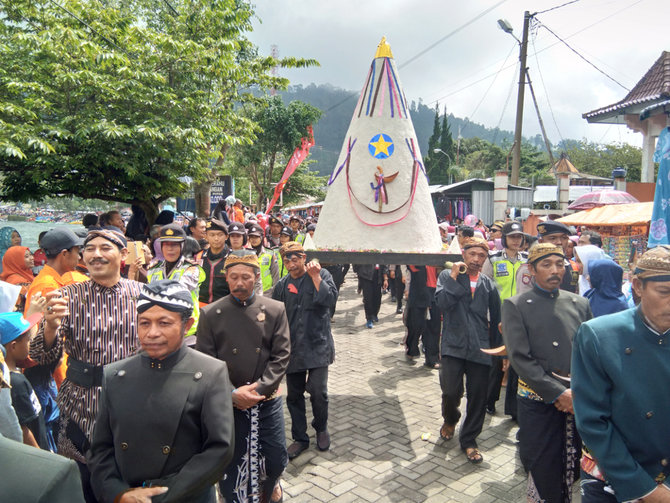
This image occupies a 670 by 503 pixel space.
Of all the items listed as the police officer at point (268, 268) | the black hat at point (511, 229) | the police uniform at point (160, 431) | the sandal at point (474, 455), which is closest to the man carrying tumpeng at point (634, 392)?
the police uniform at point (160, 431)

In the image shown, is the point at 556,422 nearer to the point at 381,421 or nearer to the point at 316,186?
the point at 381,421

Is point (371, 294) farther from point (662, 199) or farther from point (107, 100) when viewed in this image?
point (107, 100)

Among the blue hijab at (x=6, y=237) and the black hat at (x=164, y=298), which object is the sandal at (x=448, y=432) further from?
the blue hijab at (x=6, y=237)

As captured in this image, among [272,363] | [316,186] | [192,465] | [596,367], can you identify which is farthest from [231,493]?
[316,186]

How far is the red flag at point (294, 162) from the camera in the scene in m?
18.9

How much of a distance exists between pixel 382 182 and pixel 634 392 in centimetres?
323

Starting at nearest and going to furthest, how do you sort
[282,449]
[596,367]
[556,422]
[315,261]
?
[596,367], [556,422], [282,449], [315,261]

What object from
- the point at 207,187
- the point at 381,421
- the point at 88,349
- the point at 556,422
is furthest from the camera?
the point at 207,187

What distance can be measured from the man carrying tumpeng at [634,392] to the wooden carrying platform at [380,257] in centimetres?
239

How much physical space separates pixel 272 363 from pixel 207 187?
1241 centimetres

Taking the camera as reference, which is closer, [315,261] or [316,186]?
[315,261]

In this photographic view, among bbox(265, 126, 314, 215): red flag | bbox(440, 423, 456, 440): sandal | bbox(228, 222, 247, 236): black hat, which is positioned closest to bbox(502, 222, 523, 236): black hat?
bbox(440, 423, 456, 440): sandal

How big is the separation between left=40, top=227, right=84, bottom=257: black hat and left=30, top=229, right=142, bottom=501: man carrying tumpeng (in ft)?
2.91

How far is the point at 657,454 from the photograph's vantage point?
2275mm
